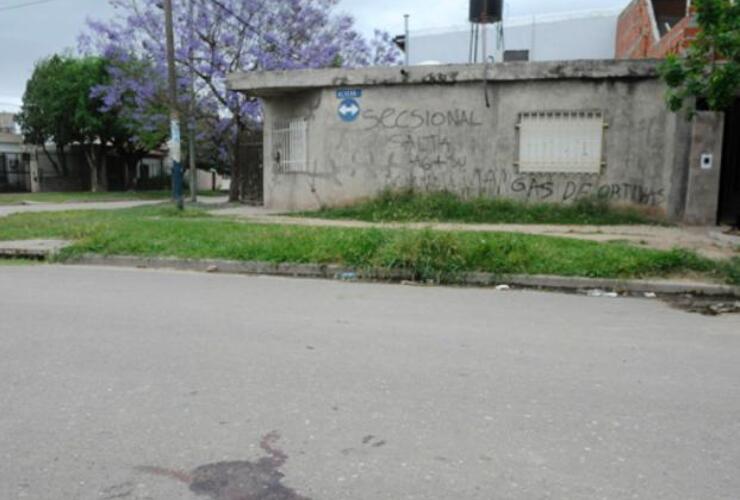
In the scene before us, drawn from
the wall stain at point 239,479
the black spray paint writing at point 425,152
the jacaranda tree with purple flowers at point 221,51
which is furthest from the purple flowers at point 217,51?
the wall stain at point 239,479

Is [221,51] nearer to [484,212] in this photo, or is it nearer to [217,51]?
[217,51]

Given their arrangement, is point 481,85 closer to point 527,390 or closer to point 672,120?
point 672,120

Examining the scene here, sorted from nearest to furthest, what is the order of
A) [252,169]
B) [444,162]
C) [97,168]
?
[444,162], [252,169], [97,168]

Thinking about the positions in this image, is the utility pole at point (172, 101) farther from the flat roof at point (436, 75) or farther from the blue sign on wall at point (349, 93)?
the blue sign on wall at point (349, 93)

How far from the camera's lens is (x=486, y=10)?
1548 cm

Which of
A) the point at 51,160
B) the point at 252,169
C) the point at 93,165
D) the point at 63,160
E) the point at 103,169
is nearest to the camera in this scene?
the point at 252,169

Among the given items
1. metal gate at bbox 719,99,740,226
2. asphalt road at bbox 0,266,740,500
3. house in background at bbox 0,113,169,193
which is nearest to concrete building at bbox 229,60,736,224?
metal gate at bbox 719,99,740,226

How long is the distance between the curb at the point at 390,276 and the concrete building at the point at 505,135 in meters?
5.72

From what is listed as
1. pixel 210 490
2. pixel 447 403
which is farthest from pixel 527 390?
pixel 210 490

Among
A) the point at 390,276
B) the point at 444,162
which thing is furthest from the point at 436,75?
the point at 390,276

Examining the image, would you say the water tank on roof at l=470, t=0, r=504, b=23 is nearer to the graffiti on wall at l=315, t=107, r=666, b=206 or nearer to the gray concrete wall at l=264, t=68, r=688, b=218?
the gray concrete wall at l=264, t=68, r=688, b=218

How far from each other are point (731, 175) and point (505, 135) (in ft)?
15.3

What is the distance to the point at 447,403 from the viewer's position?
13.4 feet

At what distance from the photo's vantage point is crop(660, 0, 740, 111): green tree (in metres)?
8.46
